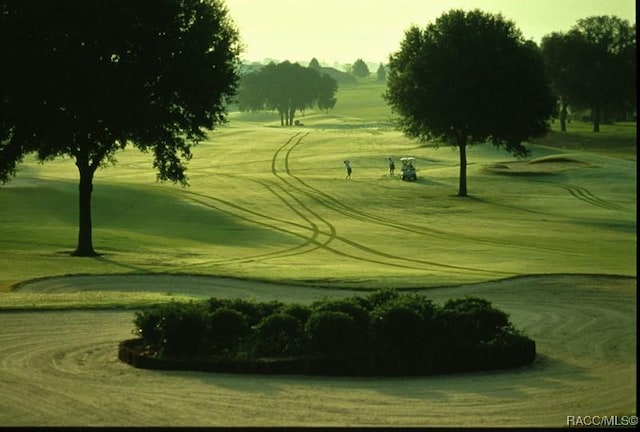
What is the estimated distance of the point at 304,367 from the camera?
2141 centimetres

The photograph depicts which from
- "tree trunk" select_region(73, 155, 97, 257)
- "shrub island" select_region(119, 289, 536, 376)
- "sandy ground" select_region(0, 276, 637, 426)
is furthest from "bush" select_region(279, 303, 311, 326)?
"tree trunk" select_region(73, 155, 97, 257)

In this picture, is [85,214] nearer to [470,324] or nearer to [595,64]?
[470,324]

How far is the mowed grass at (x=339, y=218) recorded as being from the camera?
44.2 metres

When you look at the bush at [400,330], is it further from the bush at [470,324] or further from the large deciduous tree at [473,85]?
the large deciduous tree at [473,85]

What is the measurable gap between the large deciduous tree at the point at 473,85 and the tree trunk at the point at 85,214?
35537 mm

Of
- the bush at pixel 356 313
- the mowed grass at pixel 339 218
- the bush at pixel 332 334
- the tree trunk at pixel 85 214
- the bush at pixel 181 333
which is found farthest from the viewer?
the tree trunk at pixel 85 214

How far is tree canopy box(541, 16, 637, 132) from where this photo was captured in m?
133

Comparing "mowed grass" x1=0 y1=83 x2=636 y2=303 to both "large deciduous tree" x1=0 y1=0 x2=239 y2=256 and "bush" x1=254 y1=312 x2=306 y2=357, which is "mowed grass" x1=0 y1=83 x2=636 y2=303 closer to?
"large deciduous tree" x1=0 y1=0 x2=239 y2=256

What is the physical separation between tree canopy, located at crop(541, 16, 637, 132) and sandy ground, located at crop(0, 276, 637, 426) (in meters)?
110

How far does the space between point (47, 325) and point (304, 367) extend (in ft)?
26.6

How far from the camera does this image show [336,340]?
866 inches

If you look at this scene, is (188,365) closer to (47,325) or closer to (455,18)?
(47,325)

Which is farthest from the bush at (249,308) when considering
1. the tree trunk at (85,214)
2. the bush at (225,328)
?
the tree trunk at (85,214)

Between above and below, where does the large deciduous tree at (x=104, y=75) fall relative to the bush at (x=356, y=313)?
above
